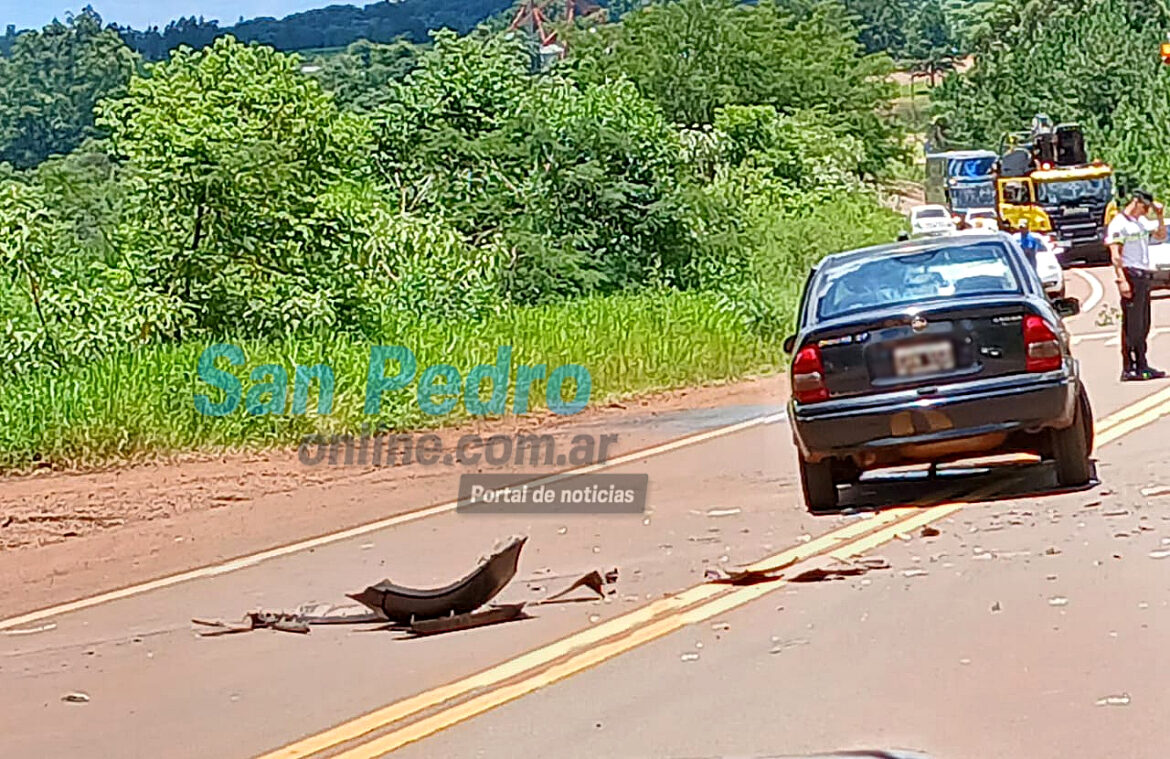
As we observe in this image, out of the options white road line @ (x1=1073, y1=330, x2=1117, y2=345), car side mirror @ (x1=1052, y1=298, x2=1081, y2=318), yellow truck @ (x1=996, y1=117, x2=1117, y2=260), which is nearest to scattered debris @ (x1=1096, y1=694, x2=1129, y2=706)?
car side mirror @ (x1=1052, y1=298, x2=1081, y2=318)

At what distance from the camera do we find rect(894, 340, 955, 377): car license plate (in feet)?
33.6

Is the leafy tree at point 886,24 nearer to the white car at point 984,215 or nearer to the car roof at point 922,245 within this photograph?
the white car at point 984,215

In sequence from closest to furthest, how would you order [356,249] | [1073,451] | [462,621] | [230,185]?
[462,621]
[1073,451]
[230,185]
[356,249]

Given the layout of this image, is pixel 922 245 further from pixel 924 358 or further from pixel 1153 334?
pixel 1153 334

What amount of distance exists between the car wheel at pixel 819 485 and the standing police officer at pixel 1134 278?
661 centimetres

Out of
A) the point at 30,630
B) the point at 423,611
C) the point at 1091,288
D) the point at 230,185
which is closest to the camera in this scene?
the point at 423,611

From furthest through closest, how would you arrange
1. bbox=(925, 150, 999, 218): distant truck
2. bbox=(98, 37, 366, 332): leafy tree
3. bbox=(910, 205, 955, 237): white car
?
1. bbox=(925, 150, 999, 218): distant truck
2. bbox=(910, 205, 955, 237): white car
3. bbox=(98, 37, 366, 332): leafy tree

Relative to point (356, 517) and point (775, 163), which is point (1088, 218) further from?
point (356, 517)

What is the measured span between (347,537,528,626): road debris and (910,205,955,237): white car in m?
42.3

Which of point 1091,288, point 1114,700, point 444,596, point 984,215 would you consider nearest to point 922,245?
point 444,596

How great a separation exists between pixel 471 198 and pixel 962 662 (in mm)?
23105

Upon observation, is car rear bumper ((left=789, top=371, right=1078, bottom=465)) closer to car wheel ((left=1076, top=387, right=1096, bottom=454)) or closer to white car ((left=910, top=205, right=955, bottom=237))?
car wheel ((left=1076, top=387, right=1096, bottom=454))

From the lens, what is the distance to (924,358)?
1027 cm

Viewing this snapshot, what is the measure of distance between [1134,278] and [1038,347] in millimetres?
6946
